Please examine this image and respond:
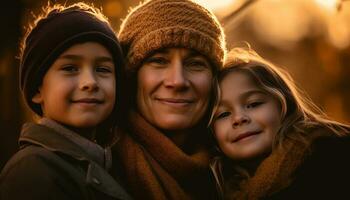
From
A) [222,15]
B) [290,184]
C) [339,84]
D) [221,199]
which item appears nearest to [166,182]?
[221,199]

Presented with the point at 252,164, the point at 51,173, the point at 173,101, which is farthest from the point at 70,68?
the point at 252,164

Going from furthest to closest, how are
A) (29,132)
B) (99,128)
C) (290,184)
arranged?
1. (99,128)
2. (290,184)
3. (29,132)

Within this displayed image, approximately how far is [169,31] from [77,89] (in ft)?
2.70

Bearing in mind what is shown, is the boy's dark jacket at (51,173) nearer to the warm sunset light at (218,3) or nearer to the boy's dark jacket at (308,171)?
the boy's dark jacket at (308,171)

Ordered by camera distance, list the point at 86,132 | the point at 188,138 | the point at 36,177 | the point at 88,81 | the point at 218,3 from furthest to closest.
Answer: the point at 218,3 < the point at 188,138 < the point at 86,132 < the point at 88,81 < the point at 36,177

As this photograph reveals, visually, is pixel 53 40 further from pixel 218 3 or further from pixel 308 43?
pixel 308 43

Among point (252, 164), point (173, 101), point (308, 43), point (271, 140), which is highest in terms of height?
Answer: point (308, 43)

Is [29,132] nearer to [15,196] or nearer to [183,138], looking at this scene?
[15,196]

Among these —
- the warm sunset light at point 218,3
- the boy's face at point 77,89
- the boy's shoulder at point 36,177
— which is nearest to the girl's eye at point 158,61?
the boy's face at point 77,89

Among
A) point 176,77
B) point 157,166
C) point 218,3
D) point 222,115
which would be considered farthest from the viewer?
point 218,3

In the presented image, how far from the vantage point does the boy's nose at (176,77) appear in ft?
11.8

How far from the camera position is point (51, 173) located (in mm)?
2605

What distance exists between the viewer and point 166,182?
11.1 ft

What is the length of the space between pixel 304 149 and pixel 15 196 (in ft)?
5.32
